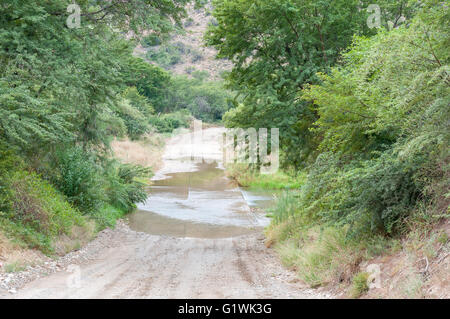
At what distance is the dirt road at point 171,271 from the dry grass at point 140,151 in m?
16.9

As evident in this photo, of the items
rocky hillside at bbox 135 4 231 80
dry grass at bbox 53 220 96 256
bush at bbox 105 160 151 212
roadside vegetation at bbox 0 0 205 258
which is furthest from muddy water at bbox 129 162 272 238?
rocky hillside at bbox 135 4 231 80

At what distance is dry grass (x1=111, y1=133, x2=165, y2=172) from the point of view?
32500 mm

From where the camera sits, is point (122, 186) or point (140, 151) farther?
point (140, 151)

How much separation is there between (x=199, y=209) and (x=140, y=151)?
1787 centimetres

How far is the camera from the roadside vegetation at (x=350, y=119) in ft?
20.9

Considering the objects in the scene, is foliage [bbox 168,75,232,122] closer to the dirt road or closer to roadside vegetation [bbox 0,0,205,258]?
roadside vegetation [bbox 0,0,205,258]

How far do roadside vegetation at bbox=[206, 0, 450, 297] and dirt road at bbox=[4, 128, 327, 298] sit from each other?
72cm

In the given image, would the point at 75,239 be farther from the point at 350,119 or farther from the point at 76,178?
the point at 350,119

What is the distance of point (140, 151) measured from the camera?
36469mm

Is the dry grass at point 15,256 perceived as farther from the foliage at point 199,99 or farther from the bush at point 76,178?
the foliage at point 199,99

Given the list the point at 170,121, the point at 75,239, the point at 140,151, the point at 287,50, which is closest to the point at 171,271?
the point at 75,239

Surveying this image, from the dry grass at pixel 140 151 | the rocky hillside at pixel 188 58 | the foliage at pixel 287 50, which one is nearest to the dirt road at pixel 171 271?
the foliage at pixel 287 50

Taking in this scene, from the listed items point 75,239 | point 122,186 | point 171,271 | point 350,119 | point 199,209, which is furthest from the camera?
point 199,209

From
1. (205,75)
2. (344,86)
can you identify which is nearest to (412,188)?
(344,86)
